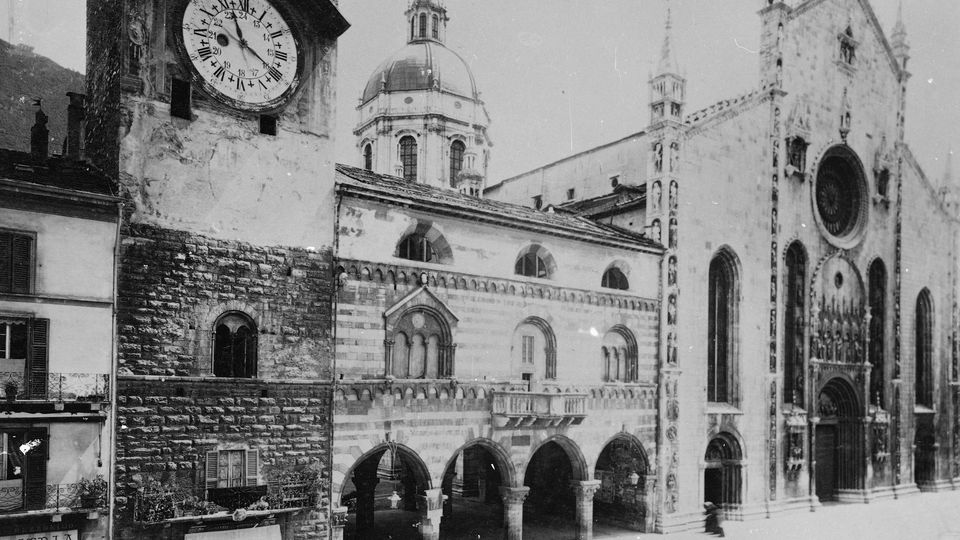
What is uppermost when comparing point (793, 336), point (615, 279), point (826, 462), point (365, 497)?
point (615, 279)

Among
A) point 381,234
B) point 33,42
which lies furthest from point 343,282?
point 33,42

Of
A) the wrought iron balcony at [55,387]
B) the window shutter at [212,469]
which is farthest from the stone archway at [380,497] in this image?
the wrought iron balcony at [55,387]

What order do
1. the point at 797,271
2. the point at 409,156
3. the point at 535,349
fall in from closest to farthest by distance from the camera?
the point at 535,349 → the point at 797,271 → the point at 409,156

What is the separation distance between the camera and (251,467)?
58.3ft

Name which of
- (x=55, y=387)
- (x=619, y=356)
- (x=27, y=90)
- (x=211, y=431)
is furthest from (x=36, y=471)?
(x=27, y=90)

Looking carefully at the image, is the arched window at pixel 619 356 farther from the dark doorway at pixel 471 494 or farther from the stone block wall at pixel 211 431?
the stone block wall at pixel 211 431

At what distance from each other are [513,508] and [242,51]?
14.4 meters

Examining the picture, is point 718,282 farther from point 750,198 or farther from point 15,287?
point 15,287

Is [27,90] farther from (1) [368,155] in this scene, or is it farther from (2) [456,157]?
(2) [456,157]

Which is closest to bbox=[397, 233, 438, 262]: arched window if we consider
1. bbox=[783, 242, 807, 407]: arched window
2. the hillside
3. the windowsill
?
the hillside

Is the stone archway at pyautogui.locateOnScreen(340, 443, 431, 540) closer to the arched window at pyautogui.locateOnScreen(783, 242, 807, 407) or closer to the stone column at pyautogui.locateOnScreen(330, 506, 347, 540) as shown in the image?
the stone column at pyautogui.locateOnScreen(330, 506, 347, 540)

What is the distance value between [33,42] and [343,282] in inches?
451

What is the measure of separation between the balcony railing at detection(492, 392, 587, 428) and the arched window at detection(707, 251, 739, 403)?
7.90 metres

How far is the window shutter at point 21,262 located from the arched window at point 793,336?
26.4 metres
